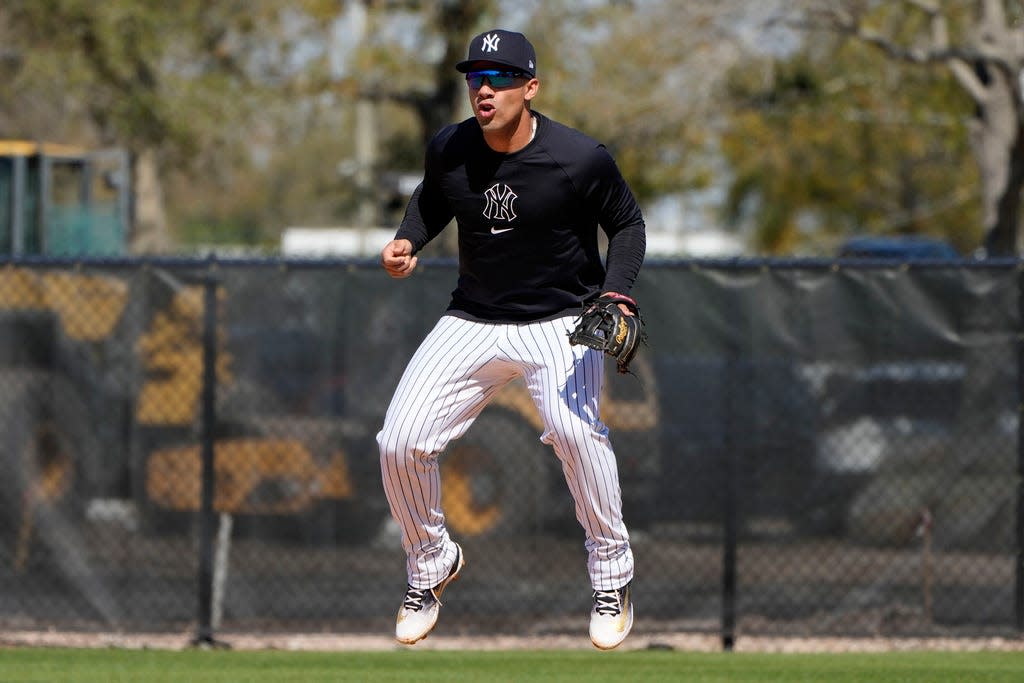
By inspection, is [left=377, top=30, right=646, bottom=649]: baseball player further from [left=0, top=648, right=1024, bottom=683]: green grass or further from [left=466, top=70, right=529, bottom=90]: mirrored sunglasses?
[left=0, top=648, right=1024, bottom=683]: green grass

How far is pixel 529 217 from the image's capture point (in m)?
6.20

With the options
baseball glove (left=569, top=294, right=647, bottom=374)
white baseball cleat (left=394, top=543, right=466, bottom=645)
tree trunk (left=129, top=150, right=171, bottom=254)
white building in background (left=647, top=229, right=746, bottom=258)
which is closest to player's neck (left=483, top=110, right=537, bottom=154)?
baseball glove (left=569, top=294, right=647, bottom=374)

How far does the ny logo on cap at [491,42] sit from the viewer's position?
6.03m

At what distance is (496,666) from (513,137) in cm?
334

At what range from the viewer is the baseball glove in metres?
5.93

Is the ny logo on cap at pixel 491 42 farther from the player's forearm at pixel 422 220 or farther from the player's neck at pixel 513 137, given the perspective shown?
the player's forearm at pixel 422 220

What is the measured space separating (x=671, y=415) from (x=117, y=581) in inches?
137

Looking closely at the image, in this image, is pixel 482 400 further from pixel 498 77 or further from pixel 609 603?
pixel 498 77

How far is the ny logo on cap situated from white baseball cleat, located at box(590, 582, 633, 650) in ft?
7.56

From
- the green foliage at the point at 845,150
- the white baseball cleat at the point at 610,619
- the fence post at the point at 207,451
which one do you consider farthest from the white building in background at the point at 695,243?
the white baseball cleat at the point at 610,619

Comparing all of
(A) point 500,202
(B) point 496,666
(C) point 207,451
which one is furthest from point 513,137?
(C) point 207,451

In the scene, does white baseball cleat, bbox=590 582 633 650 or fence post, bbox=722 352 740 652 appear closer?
white baseball cleat, bbox=590 582 633 650

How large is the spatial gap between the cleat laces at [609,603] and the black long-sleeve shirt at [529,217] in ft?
3.98

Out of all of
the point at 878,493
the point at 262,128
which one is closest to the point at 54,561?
the point at 878,493
